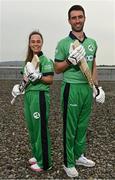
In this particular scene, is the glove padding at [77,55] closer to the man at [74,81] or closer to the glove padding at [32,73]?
the man at [74,81]

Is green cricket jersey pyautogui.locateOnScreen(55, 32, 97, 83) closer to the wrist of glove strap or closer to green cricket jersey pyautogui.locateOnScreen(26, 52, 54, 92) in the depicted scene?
green cricket jersey pyautogui.locateOnScreen(26, 52, 54, 92)

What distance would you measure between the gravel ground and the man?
49 centimetres

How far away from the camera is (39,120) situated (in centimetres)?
551

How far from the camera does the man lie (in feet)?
17.4

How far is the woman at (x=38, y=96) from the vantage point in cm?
545

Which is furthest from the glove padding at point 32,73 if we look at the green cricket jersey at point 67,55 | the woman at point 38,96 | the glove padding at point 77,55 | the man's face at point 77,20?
the man's face at point 77,20

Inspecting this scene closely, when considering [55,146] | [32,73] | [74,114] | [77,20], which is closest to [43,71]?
[32,73]

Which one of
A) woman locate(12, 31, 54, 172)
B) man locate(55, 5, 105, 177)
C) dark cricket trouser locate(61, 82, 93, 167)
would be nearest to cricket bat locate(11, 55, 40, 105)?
woman locate(12, 31, 54, 172)

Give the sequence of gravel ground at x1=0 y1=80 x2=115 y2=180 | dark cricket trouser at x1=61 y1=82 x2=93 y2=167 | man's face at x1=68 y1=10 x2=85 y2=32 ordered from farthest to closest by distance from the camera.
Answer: gravel ground at x1=0 y1=80 x2=115 y2=180 → dark cricket trouser at x1=61 y1=82 x2=93 y2=167 → man's face at x1=68 y1=10 x2=85 y2=32

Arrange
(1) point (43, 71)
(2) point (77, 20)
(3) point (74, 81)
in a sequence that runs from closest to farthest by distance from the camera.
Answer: (2) point (77, 20), (3) point (74, 81), (1) point (43, 71)

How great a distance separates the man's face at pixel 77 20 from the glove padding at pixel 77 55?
1.04ft

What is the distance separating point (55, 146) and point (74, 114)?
6.93 ft

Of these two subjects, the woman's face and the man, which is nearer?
the man

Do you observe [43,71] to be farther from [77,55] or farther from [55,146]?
[55,146]
